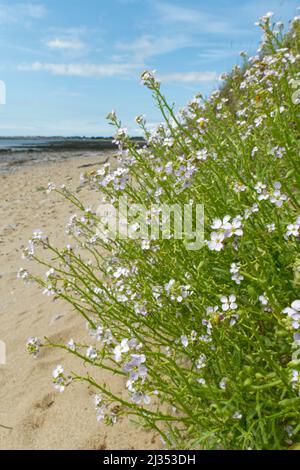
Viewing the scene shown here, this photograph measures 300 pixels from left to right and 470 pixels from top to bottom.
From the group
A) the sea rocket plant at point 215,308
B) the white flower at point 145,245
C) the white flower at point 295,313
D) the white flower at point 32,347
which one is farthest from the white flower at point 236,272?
the white flower at point 32,347

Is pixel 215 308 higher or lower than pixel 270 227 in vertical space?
lower

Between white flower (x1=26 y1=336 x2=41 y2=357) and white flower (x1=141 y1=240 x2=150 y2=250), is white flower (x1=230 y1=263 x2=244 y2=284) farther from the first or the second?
white flower (x1=26 y1=336 x2=41 y2=357)

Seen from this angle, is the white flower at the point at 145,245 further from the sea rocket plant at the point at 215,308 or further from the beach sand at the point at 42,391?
the beach sand at the point at 42,391

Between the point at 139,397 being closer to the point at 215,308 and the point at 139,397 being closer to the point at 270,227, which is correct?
the point at 215,308

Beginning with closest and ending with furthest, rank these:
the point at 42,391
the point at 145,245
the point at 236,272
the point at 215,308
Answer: the point at 215,308 → the point at 236,272 → the point at 145,245 → the point at 42,391

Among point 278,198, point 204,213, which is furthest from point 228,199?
point 278,198

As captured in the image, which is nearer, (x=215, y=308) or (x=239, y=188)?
(x=215, y=308)

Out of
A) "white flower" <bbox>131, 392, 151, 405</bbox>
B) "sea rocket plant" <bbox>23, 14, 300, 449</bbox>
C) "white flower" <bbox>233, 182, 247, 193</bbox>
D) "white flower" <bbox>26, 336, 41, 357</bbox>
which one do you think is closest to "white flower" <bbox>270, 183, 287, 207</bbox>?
"sea rocket plant" <bbox>23, 14, 300, 449</bbox>

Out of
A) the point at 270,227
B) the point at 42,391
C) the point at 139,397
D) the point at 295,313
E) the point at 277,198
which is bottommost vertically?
the point at 42,391

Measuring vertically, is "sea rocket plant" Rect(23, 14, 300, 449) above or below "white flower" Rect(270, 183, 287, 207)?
below

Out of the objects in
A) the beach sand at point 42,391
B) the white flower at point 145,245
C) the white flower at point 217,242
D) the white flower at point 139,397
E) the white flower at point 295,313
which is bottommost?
the beach sand at point 42,391

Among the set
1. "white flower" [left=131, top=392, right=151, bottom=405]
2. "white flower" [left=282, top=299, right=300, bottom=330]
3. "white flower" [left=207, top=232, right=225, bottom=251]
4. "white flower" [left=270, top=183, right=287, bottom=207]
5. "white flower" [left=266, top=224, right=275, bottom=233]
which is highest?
"white flower" [left=270, top=183, right=287, bottom=207]

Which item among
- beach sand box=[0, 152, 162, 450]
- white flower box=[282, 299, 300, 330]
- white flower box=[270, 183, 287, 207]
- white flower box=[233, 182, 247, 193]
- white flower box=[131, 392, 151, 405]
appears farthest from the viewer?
beach sand box=[0, 152, 162, 450]

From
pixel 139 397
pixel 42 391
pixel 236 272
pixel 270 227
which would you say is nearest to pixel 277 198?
pixel 270 227
